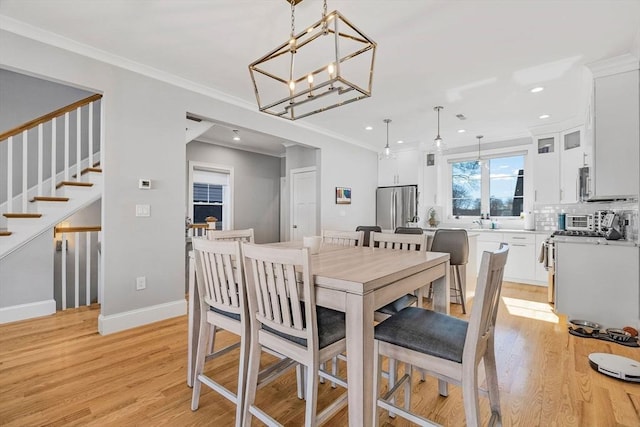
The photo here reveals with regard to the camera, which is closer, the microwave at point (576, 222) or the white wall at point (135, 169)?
the white wall at point (135, 169)

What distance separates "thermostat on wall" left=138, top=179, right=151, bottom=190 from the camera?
304 centimetres

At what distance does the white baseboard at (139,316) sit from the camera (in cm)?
281

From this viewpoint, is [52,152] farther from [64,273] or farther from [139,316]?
[139,316]

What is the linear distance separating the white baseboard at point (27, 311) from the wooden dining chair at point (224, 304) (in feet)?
8.94

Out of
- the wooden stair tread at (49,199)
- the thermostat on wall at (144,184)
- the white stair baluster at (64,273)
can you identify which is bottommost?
the white stair baluster at (64,273)

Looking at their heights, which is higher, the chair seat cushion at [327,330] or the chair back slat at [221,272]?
the chair back slat at [221,272]

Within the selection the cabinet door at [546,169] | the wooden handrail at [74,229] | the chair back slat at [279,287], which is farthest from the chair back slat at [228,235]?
A: the cabinet door at [546,169]

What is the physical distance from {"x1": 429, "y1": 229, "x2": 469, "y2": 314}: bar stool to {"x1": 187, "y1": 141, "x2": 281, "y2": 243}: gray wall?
14.5ft

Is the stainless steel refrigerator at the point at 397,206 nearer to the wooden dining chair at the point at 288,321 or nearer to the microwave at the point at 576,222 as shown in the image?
the microwave at the point at 576,222

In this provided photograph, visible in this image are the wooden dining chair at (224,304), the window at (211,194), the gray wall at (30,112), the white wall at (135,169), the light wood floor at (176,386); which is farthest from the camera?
the window at (211,194)

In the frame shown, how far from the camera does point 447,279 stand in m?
1.94

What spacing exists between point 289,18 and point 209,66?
116 cm

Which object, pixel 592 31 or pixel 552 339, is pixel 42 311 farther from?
pixel 592 31

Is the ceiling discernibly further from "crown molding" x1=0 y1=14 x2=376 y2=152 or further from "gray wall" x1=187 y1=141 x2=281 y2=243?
"gray wall" x1=187 y1=141 x2=281 y2=243
